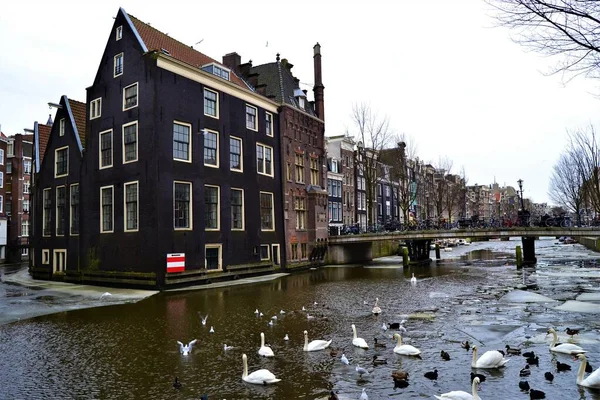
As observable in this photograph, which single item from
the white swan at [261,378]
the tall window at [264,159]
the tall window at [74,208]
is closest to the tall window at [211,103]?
the tall window at [264,159]

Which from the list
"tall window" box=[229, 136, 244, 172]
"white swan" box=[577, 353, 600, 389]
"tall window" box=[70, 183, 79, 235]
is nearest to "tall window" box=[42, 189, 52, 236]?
"tall window" box=[70, 183, 79, 235]

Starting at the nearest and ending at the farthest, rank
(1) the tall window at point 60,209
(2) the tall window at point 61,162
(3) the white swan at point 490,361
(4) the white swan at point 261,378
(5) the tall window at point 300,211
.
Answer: (4) the white swan at point 261,378 < (3) the white swan at point 490,361 < (2) the tall window at point 61,162 < (1) the tall window at point 60,209 < (5) the tall window at point 300,211

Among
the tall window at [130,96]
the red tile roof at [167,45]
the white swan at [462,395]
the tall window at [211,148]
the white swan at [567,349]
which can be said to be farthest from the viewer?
the tall window at [211,148]

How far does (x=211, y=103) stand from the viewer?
114ft

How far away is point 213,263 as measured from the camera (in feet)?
110

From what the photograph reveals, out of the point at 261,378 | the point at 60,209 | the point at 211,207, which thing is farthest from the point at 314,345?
the point at 60,209

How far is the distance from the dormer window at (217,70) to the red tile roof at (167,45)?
748mm

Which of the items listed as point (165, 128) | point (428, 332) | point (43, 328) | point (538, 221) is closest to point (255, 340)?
point (428, 332)

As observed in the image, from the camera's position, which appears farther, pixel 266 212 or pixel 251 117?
pixel 266 212

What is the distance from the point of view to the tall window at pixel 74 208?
36.6 metres

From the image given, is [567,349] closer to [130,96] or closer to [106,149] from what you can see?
[130,96]

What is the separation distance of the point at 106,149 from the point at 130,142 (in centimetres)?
326

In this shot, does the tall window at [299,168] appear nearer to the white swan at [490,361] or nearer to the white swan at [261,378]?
the white swan at [490,361]

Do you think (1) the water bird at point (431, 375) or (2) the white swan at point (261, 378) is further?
(1) the water bird at point (431, 375)
